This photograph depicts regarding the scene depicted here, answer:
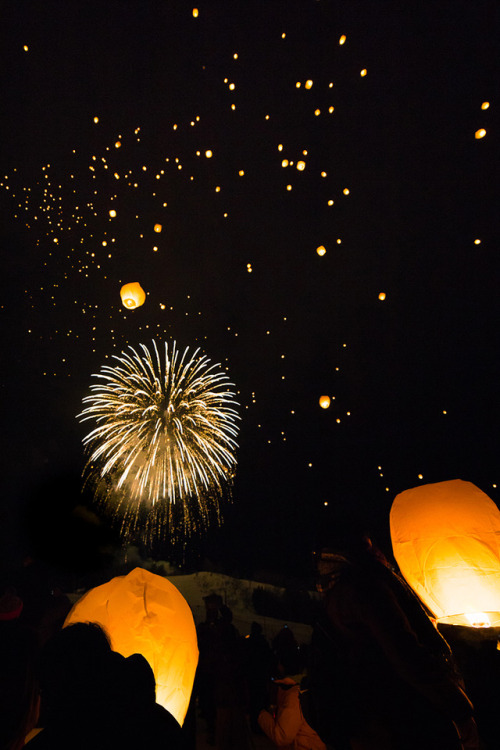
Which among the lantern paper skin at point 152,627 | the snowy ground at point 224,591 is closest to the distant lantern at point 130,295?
the lantern paper skin at point 152,627

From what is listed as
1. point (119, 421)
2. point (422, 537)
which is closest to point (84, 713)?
point (422, 537)

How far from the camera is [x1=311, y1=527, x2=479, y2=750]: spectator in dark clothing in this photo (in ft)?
6.02

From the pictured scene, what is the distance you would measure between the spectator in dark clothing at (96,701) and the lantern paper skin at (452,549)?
187 cm

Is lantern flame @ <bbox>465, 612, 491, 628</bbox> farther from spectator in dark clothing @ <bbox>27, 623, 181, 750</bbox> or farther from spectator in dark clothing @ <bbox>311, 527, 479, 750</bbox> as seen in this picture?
spectator in dark clothing @ <bbox>27, 623, 181, 750</bbox>

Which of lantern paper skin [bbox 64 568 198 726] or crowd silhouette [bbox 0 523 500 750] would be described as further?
lantern paper skin [bbox 64 568 198 726]

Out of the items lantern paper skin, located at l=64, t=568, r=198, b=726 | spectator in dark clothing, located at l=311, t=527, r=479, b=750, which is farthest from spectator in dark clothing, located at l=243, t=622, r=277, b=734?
spectator in dark clothing, located at l=311, t=527, r=479, b=750

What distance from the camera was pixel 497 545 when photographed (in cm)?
245

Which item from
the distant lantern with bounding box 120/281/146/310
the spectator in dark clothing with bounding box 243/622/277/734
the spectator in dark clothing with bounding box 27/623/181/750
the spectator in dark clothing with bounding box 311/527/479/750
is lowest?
the spectator in dark clothing with bounding box 243/622/277/734

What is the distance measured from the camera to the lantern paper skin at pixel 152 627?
2283mm

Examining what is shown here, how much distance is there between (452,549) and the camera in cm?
243

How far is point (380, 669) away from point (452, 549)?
90 cm

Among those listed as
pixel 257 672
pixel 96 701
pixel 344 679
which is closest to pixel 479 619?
pixel 344 679

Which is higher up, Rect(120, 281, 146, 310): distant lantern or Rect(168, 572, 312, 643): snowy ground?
Rect(120, 281, 146, 310): distant lantern

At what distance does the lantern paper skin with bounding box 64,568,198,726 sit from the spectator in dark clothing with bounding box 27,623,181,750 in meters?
1.01
